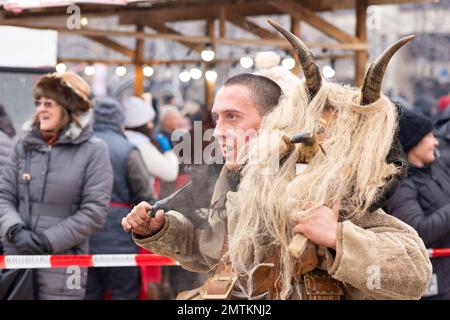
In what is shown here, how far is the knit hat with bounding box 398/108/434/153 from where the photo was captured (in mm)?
6281

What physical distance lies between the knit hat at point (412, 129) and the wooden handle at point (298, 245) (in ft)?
11.1

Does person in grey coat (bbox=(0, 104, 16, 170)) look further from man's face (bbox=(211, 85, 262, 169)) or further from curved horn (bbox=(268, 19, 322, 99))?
curved horn (bbox=(268, 19, 322, 99))

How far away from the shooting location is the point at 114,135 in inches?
286

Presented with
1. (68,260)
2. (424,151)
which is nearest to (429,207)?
(424,151)

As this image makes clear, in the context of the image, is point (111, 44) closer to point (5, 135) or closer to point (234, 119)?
point (5, 135)

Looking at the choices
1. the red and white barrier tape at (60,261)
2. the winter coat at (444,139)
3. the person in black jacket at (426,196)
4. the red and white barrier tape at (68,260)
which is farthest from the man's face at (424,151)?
the red and white barrier tape at (60,261)

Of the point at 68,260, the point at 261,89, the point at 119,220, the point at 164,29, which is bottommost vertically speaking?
the point at 68,260

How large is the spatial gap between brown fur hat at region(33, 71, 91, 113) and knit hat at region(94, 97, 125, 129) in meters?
0.94

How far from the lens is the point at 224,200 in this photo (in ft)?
11.9

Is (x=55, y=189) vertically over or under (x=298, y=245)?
under

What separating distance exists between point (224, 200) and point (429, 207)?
9.27 ft
